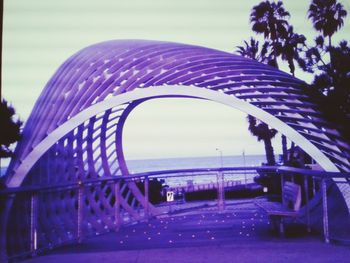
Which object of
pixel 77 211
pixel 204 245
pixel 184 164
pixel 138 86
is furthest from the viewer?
pixel 184 164

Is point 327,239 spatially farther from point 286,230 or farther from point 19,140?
point 19,140

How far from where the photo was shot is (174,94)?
7852 mm

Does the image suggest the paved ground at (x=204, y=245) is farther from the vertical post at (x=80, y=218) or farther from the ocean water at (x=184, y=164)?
the ocean water at (x=184, y=164)

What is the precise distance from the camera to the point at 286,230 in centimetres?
618

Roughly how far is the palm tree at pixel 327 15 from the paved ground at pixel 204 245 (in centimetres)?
1519

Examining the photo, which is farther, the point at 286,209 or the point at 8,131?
the point at 8,131

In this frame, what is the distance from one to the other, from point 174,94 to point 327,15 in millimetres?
15266

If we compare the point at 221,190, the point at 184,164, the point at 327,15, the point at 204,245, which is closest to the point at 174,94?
the point at 221,190

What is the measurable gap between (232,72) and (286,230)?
13.5 ft

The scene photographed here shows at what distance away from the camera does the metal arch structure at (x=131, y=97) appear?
7999mm

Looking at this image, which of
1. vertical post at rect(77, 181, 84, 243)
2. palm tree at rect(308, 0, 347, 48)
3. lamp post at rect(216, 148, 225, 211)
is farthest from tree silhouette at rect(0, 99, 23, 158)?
palm tree at rect(308, 0, 347, 48)

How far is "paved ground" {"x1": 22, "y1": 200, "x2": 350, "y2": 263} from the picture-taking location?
4.35 meters

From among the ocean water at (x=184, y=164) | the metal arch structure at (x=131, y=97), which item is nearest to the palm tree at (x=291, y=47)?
the metal arch structure at (x=131, y=97)

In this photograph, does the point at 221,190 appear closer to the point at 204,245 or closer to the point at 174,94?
the point at 174,94
